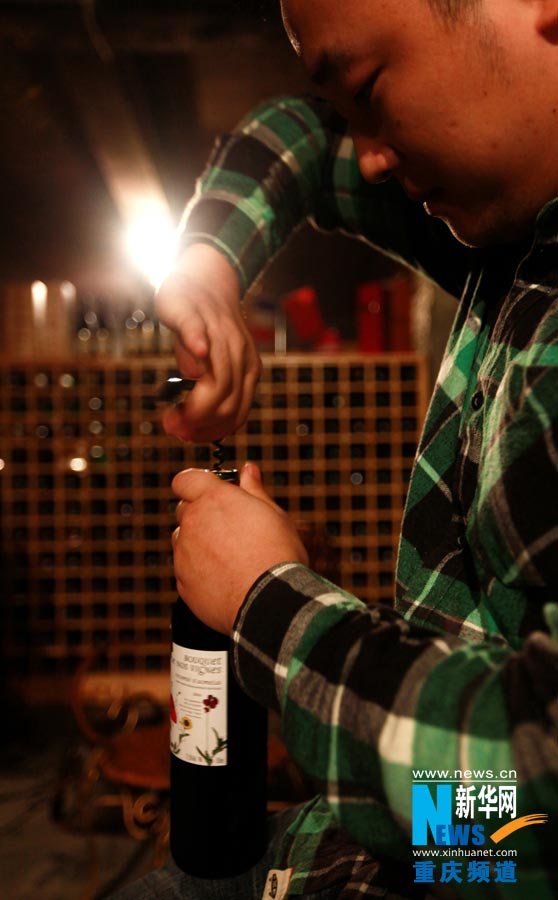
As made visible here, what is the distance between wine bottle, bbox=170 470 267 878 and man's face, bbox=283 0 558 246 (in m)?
0.30

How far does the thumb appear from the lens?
1.86 ft

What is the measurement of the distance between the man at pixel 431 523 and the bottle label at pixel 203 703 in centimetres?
11

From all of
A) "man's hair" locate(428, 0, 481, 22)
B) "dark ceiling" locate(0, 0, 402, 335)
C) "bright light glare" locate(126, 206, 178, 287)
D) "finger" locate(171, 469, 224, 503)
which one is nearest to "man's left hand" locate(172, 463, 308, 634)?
"finger" locate(171, 469, 224, 503)

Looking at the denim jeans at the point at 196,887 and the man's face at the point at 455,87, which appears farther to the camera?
the denim jeans at the point at 196,887

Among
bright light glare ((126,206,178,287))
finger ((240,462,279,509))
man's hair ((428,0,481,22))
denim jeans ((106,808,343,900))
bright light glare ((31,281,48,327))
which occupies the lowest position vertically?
denim jeans ((106,808,343,900))

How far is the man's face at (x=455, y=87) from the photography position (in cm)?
48

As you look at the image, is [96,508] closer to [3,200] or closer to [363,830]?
[3,200]

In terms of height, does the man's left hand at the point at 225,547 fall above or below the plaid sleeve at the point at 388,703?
above

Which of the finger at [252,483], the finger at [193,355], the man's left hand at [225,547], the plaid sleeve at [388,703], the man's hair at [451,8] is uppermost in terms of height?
the man's hair at [451,8]

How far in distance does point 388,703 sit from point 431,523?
0.21 metres

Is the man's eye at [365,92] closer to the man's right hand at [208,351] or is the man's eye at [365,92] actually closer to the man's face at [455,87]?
the man's face at [455,87]

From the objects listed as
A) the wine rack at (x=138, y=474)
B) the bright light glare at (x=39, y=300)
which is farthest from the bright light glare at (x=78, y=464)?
the bright light glare at (x=39, y=300)

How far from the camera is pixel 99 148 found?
2516 mm

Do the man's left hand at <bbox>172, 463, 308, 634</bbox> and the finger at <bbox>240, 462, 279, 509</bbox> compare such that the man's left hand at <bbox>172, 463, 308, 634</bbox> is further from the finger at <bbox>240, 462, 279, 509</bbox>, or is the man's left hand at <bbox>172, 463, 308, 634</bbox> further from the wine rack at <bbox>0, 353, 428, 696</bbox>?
the wine rack at <bbox>0, 353, 428, 696</bbox>
